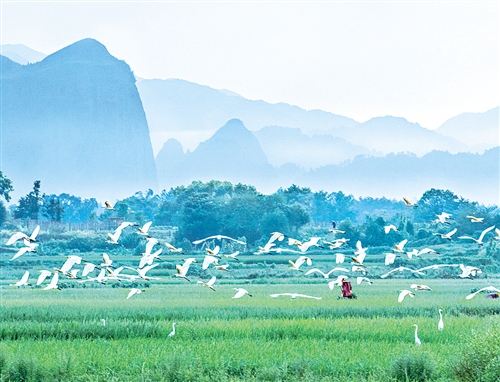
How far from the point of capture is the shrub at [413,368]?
11844 mm

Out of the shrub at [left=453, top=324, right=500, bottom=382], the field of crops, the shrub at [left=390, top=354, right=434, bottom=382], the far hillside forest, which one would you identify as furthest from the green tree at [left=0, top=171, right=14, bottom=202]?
the shrub at [left=453, top=324, right=500, bottom=382]

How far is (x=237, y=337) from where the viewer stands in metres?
15.7

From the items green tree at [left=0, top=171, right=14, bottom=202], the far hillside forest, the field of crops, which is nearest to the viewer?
the field of crops

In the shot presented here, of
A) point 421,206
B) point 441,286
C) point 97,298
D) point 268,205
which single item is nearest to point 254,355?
point 97,298

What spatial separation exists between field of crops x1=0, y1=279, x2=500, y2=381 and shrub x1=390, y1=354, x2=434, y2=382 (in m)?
0.02

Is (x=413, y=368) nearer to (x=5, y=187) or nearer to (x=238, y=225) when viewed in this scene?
(x=238, y=225)

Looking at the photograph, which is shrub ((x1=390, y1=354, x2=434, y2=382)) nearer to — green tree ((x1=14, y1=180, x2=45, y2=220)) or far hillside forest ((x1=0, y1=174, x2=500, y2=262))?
far hillside forest ((x1=0, y1=174, x2=500, y2=262))

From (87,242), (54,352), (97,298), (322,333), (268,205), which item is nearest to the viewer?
(54,352)

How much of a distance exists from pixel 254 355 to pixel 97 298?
43.7 ft

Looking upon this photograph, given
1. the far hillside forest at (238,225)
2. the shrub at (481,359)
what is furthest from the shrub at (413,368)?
the far hillside forest at (238,225)

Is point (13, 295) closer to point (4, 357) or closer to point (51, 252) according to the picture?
point (4, 357)

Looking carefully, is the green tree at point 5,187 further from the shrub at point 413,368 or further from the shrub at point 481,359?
the shrub at point 481,359

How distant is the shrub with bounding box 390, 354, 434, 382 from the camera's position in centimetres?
1184

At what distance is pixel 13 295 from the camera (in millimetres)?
27094
